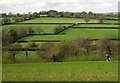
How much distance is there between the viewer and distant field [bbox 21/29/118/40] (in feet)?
214

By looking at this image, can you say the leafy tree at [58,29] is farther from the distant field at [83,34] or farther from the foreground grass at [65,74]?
the foreground grass at [65,74]

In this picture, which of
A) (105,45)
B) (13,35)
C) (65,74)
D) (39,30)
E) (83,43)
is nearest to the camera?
(65,74)

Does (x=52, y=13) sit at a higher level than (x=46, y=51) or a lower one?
higher

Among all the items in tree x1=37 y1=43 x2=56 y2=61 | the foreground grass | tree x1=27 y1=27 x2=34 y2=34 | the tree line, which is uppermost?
the tree line

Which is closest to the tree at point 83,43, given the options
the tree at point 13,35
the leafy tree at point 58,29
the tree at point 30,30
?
the leafy tree at point 58,29

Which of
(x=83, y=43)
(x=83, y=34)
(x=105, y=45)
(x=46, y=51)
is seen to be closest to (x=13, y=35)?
(x=46, y=51)

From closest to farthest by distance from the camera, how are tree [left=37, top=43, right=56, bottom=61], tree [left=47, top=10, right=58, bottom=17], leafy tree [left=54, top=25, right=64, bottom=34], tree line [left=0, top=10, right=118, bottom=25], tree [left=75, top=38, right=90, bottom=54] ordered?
tree [left=37, top=43, right=56, bottom=61] < tree [left=75, top=38, right=90, bottom=54] < leafy tree [left=54, top=25, right=64, bottom=34] < tree line [left=0, top=10, right=118, bottom=25] < tree [left=47, top=10, right=58, bottom=17]

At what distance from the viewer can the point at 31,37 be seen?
6594 cm

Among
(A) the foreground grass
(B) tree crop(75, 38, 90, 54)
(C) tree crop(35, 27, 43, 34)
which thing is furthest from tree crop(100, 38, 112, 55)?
(A) the foreground grass

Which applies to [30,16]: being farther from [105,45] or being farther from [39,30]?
[105,45]

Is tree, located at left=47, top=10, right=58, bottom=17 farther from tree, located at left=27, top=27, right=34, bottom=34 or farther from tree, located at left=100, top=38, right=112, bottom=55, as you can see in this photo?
tree, located at left=100, top=38, right=112, bottom=55

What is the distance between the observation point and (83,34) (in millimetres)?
68500

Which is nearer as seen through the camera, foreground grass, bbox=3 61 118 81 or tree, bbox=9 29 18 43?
foreground grass, bbox=3 61 118 81

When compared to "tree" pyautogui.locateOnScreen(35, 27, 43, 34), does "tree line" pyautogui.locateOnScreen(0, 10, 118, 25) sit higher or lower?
higher
